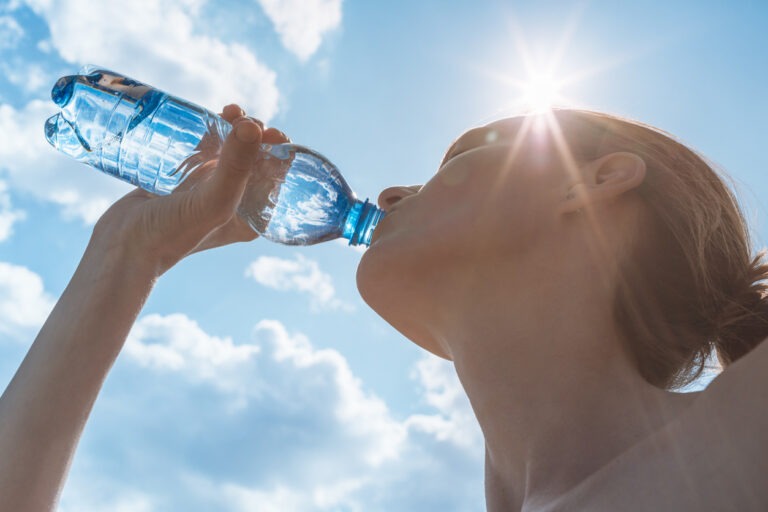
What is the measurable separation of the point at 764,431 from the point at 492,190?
987 mm

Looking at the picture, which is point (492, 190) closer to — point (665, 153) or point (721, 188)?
point (665, 153)

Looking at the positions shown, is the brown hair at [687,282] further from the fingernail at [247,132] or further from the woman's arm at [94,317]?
the woman's arm at [94,317]

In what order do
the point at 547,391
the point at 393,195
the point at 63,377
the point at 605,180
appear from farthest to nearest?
the point at 393,195
the point at 63,377
the point at 605,180
the point at 547,391

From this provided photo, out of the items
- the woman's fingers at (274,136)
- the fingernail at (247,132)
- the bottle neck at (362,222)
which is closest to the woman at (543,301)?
the fingernail at (247,132)

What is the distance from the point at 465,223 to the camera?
1946mm

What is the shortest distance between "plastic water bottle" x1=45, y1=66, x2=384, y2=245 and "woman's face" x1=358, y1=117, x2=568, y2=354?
0.87 metres

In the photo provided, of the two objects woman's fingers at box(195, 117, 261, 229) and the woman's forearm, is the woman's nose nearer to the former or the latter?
woman's fingers at box(195, 117, 261, 229)

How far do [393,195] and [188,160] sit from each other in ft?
3.62

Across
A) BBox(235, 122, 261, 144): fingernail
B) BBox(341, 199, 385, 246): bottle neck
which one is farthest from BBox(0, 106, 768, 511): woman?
BBox(341, 199, 385, 246): bottle neck

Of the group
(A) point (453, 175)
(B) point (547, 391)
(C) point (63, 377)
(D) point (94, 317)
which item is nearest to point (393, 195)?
Answer: (A) point (453, 175)

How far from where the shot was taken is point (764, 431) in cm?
121

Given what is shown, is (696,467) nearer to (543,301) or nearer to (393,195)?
(543,301)

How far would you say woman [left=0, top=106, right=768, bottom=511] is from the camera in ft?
5.68

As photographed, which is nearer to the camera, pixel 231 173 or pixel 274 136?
pixel 231 173
